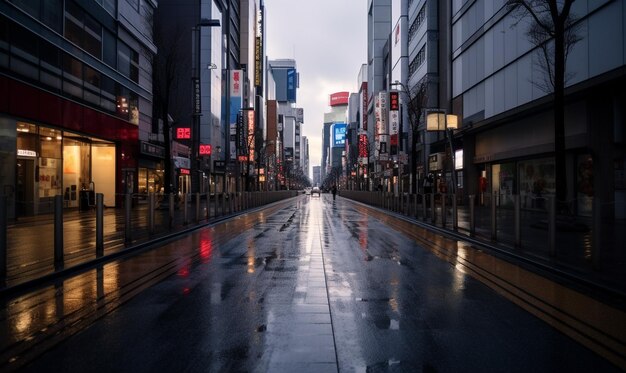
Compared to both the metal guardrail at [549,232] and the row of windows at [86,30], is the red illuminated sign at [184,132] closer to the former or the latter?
the row of windows at [86,30]

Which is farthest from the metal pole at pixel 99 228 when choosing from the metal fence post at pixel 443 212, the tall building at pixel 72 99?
the metal fence post at pixel 443 212

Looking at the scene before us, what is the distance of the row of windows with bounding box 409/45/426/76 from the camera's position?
51906 mm

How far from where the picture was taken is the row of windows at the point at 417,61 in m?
51.9

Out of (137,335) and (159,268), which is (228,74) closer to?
(159,268)

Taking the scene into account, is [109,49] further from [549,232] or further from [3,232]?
[549,232]

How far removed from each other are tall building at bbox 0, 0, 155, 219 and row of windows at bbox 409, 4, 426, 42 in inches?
1055

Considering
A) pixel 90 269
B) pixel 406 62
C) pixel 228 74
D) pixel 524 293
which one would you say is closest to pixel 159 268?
pixel 90 269

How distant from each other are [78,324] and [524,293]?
6.48 metres

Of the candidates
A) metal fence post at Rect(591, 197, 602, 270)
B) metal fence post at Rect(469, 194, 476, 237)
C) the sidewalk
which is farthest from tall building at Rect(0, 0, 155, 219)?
metal fence post at Rect(469, 194, 476, 237)

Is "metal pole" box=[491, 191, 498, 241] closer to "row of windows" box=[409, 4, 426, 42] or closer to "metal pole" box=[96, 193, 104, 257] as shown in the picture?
"metal pole" box=[96, 193, 104, 257]

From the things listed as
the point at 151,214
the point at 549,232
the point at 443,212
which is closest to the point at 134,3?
the point at 151,214

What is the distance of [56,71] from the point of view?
25.1m

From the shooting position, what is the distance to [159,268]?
10539 mm

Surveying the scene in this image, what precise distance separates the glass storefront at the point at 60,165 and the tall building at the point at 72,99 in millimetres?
54
